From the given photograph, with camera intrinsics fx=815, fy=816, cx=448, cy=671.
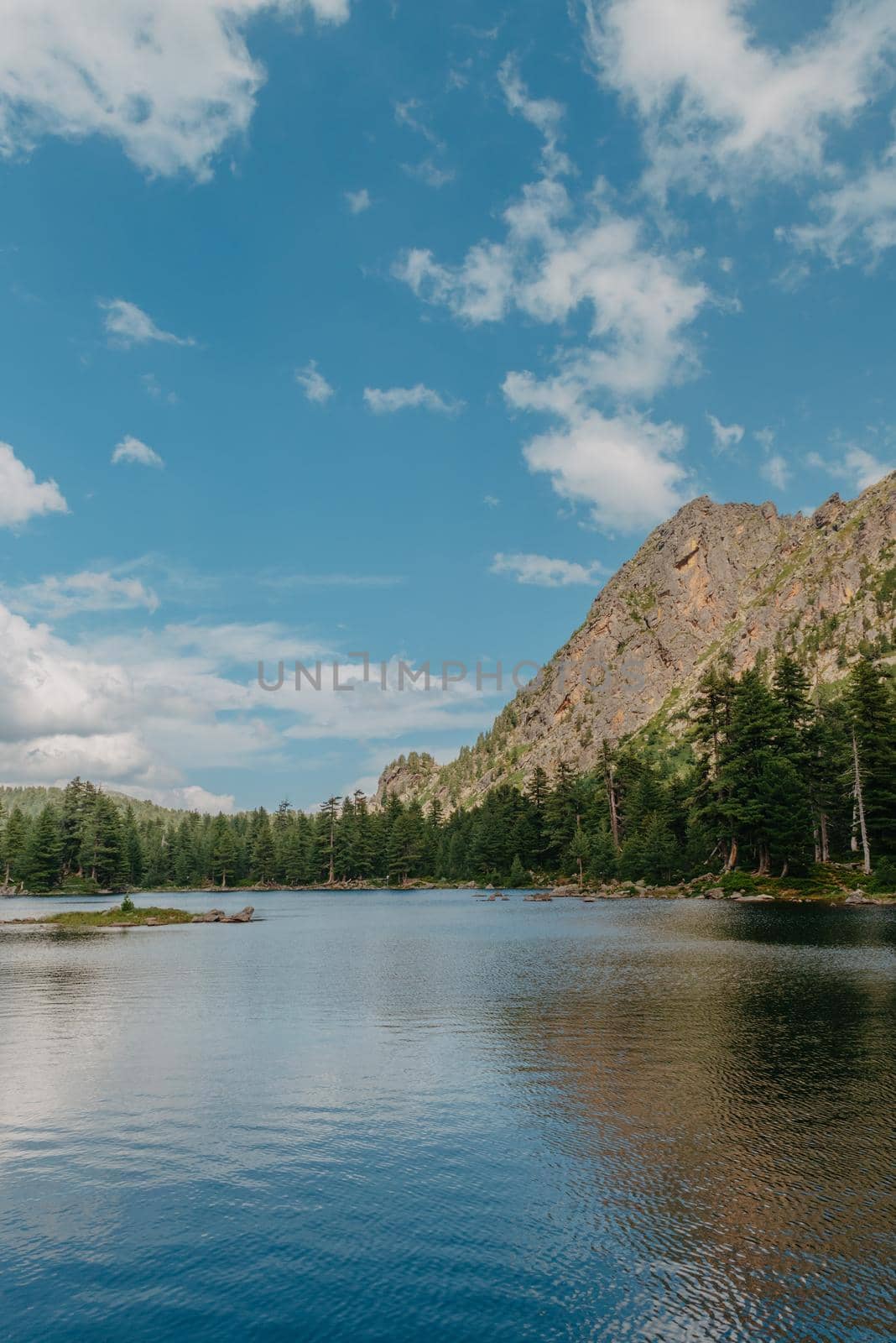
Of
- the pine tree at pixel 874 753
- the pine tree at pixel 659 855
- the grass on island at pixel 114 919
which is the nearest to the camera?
the grass on island at pixel 114 919

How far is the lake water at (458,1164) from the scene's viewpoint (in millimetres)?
11531

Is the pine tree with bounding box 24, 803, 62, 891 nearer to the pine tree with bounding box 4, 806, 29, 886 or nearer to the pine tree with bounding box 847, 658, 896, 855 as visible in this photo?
the pine tree with bounding box 4, 806, 29, 886

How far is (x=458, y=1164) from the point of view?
16594 millimetres

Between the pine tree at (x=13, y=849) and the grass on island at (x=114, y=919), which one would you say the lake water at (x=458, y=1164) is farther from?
the pine tree at (x=13, y=849)

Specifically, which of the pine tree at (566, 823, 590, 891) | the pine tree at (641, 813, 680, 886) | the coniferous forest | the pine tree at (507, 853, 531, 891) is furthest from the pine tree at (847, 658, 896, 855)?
the pine tree at (507, 853, 531, 891)

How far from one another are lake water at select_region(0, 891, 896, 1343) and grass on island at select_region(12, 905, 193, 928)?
5553cm

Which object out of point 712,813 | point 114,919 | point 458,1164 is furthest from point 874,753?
point 458,1164

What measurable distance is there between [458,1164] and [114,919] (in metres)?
86.3

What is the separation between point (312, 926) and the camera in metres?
82.5

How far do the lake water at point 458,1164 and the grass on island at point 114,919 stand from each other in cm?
5553

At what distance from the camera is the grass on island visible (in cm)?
8825

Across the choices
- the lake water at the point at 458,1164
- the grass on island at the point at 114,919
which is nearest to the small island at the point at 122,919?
the grass on island at the point at 114,919

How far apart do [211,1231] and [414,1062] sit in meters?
11.3

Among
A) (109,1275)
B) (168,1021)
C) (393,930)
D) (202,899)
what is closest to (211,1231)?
(109,1275)
